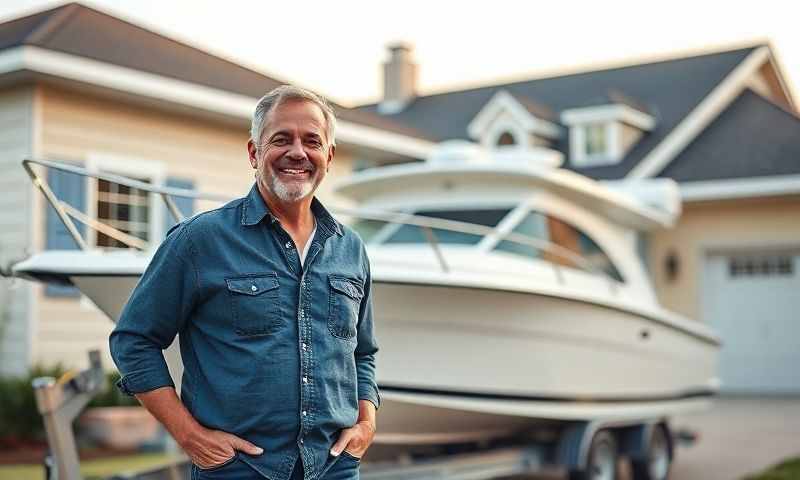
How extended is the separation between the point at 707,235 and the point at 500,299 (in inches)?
418

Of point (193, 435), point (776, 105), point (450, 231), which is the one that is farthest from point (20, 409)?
point (776, 105)

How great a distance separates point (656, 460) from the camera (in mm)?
8617

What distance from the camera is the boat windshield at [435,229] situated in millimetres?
7406

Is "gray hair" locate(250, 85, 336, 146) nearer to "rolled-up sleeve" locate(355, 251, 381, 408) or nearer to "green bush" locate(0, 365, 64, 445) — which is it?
"rolled-up sleeve" locate(355, 251, 381, 408)

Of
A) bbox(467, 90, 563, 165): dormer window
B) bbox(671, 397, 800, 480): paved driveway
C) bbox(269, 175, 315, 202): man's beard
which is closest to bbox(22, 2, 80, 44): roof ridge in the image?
bbox(671, 397, 800, 480): paved driveway

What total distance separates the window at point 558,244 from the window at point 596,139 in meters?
10.8

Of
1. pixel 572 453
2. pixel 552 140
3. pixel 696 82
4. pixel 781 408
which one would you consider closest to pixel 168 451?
pixel 572 453

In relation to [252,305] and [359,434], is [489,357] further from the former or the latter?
[252,305]

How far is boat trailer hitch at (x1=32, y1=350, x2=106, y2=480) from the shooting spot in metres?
5.06

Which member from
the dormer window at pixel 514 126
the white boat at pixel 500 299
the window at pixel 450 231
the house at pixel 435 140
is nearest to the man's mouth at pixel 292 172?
the white boat at pixel 500 299

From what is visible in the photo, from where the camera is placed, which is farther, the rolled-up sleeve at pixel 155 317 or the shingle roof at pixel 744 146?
the shingle roof at pixel 744 146

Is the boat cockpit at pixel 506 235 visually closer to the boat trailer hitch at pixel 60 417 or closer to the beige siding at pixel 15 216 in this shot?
the boat trailer hitch at pixel 60 417

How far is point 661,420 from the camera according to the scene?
8.70m

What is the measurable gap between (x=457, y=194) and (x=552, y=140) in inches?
486
